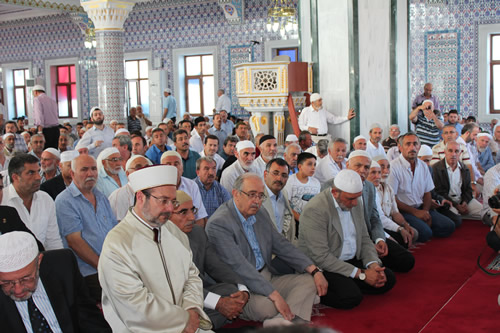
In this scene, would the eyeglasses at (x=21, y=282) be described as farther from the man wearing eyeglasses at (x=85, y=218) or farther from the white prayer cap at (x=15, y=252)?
the man wearing eyeglasses at (x=85, y=218)

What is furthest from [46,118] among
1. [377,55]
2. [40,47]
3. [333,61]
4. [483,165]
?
[40,47]

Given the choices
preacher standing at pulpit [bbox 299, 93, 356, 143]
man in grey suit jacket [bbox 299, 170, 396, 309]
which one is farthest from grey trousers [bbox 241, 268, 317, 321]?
preacher standing at pulpit [bbox 299, 93, 356, 143]

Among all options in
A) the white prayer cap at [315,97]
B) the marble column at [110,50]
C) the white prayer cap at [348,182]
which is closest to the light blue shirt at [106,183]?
the white prayer cap at [348,182]

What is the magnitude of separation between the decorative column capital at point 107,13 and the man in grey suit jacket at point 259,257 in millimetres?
7854

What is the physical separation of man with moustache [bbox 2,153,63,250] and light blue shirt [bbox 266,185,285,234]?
1551 mm

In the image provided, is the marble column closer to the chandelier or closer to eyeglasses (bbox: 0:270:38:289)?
the chandelier

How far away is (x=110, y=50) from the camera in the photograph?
A: 10.4m

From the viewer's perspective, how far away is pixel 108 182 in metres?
4.48

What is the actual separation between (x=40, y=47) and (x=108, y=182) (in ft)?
42.2

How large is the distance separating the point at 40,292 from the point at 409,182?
13.2 ft

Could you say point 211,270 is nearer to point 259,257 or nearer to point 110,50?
point 259,257

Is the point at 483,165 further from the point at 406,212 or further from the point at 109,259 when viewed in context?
the point at 109,259

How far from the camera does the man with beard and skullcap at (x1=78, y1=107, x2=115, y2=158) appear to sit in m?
7.16

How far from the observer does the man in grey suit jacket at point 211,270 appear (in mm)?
3021
